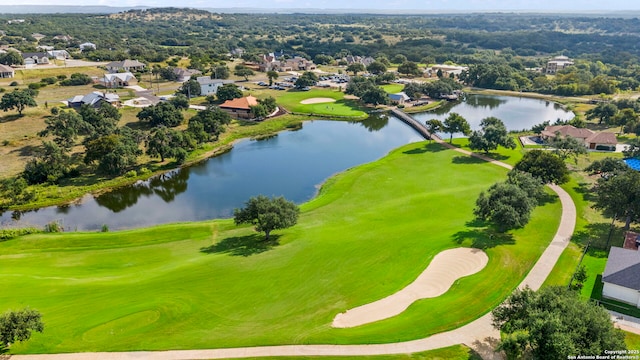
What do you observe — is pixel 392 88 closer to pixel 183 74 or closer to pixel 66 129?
pixel 183 74

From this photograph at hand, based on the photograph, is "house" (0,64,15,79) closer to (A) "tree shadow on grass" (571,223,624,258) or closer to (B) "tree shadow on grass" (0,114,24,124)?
(B) "tree shadow on grass" (0,114,24,124)

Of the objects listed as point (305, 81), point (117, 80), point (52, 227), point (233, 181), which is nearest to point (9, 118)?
point (117, 80)

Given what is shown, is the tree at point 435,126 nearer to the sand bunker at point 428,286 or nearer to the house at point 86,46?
the sand bunker at point 428,286

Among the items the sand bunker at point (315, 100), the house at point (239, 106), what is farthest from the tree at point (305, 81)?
the house at point (239, 106)

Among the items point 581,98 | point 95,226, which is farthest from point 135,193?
point 581,98

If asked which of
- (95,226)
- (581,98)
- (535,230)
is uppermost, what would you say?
(581,98)

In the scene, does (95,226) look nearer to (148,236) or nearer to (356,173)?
(148,236)

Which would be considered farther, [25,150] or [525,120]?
[525,120]

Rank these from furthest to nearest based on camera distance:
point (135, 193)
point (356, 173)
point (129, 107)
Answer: point (129, 107) < point (356, 173) < point (135, 193)
